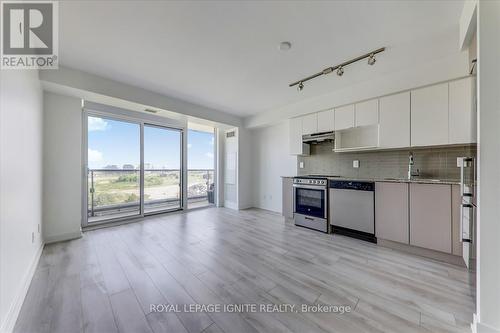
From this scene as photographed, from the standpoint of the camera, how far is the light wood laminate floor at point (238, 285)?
1.40 metres

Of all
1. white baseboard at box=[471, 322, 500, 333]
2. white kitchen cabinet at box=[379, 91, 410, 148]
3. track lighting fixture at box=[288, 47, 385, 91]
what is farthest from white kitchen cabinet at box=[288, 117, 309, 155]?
white baseboard at box=[471, 322, 500, 333]

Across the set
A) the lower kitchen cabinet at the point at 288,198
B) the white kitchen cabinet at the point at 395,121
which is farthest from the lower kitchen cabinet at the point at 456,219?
the lower kitchen cabinet at the point at 288,198

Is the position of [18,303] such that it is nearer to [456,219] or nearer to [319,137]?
[319,137]

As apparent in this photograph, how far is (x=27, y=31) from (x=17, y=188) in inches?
64.4

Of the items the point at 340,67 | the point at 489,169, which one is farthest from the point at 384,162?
the point at 489,169

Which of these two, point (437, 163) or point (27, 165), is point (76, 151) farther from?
point (437, 163)

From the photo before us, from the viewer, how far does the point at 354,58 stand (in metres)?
2.50

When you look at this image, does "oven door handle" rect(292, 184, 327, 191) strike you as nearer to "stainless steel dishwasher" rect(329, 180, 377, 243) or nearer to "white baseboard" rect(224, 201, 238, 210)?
"stainless steel dishwasher" rect(329, 180, 377, 243)

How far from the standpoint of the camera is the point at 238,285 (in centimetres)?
185

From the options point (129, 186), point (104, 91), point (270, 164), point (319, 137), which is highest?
point (104, 91)

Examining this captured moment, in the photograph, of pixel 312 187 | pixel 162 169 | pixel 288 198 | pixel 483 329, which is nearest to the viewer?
pixel 483 329

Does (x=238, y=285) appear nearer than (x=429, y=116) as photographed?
Yes

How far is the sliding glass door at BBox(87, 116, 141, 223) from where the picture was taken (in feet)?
12.4

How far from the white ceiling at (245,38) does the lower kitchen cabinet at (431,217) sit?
175cm
